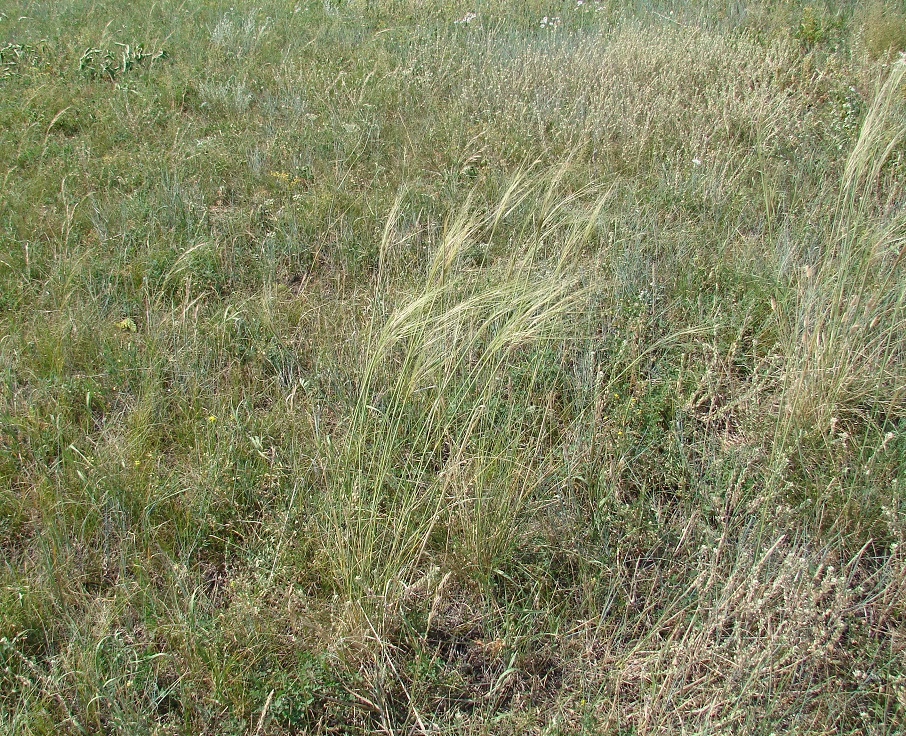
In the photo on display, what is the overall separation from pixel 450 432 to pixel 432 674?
0.89 metres

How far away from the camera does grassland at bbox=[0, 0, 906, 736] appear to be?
190cm

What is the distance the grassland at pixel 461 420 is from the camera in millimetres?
1896

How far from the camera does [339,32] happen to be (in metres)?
6.47

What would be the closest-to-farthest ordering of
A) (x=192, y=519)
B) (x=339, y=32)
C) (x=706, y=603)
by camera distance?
(x=706, y=603) → (x=192, y=519) → (x=339, y=32)

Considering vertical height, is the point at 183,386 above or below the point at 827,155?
below

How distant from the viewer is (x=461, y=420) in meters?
2.56

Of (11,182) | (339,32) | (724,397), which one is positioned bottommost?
(724,397)

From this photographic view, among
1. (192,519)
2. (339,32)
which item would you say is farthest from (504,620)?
(339,32)

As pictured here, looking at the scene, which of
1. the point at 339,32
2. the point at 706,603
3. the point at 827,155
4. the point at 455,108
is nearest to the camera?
the point at 706,603

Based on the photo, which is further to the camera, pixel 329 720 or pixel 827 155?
pixel 827 155

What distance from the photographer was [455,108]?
4.87m

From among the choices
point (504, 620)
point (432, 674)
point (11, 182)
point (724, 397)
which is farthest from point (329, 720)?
point (11, 182)

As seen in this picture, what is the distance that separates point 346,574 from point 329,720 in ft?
1.20

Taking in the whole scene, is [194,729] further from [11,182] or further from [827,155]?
[827,155]
